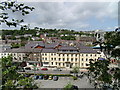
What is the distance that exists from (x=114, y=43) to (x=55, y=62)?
2570 cm

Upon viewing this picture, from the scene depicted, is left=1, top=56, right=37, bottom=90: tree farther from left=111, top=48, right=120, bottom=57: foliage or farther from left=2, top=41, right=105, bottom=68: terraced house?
left=2, top=41, right=105, bottom=68: terraced house

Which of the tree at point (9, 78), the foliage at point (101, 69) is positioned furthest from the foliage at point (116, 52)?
the tree at point (9, 78)

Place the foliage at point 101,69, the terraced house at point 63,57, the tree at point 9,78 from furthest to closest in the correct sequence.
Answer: the terraced house at point 63,57, the foliage at point 101,69, the tree at point 9,78

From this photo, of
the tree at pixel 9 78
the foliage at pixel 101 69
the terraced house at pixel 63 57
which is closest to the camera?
the tree at pixel 9 78

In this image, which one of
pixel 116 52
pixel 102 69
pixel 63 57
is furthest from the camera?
pixel 63 57

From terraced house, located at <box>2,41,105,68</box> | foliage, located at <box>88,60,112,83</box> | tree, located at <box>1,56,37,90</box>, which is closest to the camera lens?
tree, located at <box>1,56,37,90</box>

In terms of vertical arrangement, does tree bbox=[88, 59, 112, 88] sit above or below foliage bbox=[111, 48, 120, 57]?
below

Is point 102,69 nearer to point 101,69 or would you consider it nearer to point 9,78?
point 101,69

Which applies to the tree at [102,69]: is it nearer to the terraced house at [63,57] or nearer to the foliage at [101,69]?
the foliage at [101,69]

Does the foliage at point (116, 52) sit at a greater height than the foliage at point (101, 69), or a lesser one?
greater

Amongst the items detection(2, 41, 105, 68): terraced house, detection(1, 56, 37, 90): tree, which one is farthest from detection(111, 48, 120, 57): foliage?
detection(2, 41, 105, 68): terraced house

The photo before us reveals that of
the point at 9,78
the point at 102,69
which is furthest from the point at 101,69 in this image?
the point at 9,78

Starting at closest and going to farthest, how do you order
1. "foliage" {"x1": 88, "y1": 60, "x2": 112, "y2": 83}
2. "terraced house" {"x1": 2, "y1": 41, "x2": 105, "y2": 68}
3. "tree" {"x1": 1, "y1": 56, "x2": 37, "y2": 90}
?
1. "tree" {"x1": 1, "y1": 56, "x2": 37, "y2": 90}
2. "foliage" {"x1": 88, "y1": 60, "x2": 112, "y2": 83}
3. "terraced house" {"x1": 2, "y1": 41, "x2": 105, "y2": 68}

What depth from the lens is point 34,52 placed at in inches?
1139
